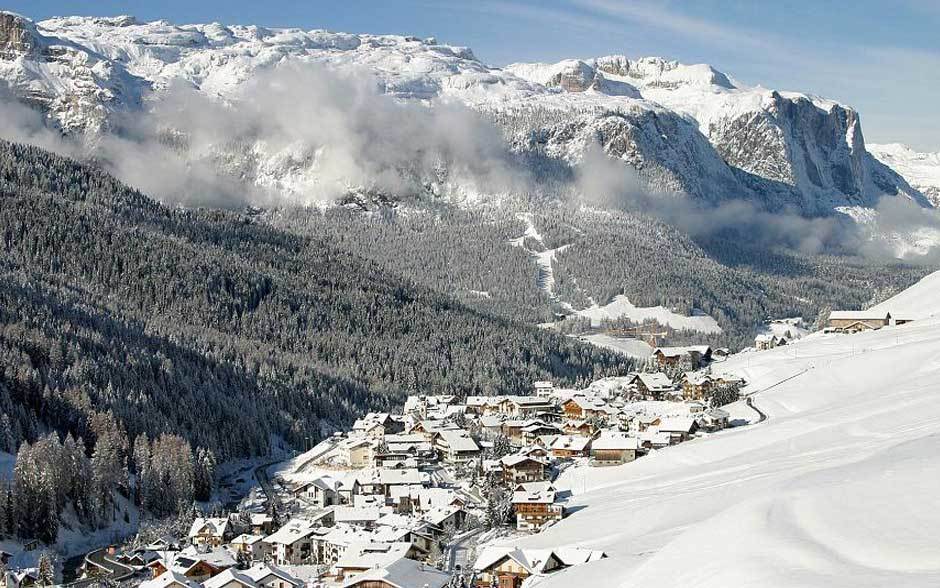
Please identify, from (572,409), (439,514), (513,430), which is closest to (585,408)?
(572,409)

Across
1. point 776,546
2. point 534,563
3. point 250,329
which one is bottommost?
point 250,329

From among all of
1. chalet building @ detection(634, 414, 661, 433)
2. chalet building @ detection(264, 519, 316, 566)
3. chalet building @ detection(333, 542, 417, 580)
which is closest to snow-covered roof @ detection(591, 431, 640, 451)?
chalet building @ detection(634, 414, 661, 433)

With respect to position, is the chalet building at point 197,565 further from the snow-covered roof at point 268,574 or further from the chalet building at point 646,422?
the chalet building at point 646,422

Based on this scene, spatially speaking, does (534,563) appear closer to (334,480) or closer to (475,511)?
(475,511)

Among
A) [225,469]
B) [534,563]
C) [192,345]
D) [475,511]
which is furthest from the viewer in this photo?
[192,345]

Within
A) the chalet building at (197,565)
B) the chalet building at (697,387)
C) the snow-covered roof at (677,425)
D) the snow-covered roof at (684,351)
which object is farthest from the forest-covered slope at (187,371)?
the snow-covered roof at (677,425)

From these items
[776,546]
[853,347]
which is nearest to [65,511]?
[776,546]
